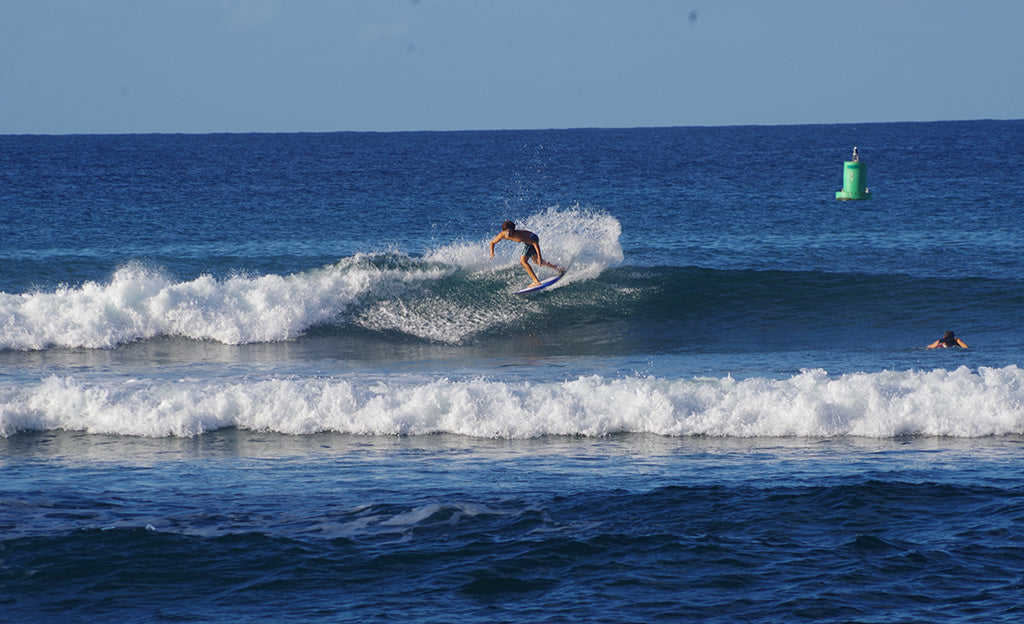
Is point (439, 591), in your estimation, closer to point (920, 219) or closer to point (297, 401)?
point (297, 401)

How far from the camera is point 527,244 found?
20391 millimetres

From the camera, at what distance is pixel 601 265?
23375 mm

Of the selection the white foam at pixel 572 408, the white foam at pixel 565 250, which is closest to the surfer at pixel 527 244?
the white foam at pixel 565 250

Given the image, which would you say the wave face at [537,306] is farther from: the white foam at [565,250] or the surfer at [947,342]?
the surfer at [947,342]

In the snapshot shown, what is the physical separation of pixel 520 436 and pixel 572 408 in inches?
30.0

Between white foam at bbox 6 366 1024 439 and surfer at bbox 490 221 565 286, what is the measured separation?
6.05 m

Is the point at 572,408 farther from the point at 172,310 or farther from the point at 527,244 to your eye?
the point at 172,310

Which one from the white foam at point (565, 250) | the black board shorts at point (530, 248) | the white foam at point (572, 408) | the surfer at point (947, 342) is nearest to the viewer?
the white foam at point (572, 408)

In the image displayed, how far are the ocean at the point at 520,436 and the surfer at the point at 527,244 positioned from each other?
725 millimetres

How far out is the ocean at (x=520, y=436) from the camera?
7.58 meters

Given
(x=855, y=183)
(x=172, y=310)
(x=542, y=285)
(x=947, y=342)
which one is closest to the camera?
(x=947, y=342)

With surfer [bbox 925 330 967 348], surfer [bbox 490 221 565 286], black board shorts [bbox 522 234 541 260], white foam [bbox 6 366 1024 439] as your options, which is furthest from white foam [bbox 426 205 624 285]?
white foam [bbox 6 366 1024 439]

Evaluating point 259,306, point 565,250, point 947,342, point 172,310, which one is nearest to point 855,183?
point 565,250

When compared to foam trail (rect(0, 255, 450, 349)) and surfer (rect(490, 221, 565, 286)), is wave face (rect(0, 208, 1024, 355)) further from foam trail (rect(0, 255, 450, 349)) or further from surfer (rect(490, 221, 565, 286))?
surfer (rect(490, 221, 565, 286))
